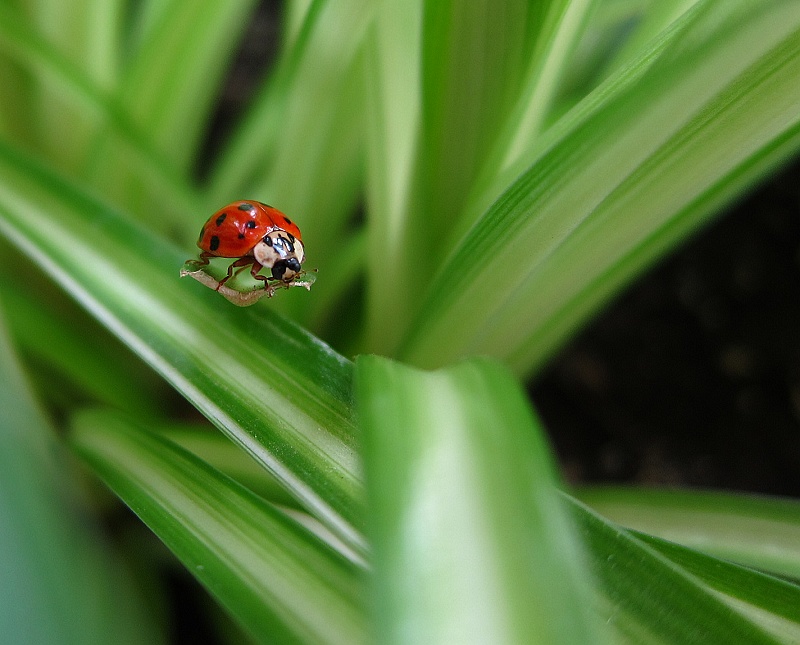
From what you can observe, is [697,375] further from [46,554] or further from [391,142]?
[46,554]

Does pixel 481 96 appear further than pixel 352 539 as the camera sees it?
Yes

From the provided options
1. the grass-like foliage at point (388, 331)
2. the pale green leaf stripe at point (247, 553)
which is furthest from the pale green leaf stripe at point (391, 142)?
the pale green leaf stripe at point (247, 553)

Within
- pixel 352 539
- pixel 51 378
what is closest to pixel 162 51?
pixel 51 378

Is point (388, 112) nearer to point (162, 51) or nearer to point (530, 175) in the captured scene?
point (530, 175)

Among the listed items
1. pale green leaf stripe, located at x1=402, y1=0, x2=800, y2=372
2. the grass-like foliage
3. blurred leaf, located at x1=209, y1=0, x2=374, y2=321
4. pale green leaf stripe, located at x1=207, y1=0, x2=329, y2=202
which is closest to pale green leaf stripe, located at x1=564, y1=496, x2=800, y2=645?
the grass-like foliage

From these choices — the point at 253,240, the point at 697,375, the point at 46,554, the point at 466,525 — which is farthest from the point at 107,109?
the point at 697,375

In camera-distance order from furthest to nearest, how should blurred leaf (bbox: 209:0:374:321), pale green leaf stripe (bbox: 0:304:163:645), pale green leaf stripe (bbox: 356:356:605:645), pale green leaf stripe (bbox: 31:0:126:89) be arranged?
pale green leaf stripe (bbox: 31:0:126:89)
blurred leaf (bbox: 209:0:374:321)
pale green leaf stripe (bbox: 0:304:163:645)
pale green leaf stripe (bbox: 356:356:605:645)

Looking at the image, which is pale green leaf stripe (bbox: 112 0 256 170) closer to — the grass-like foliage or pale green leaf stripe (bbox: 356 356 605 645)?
the grass-like foliage
